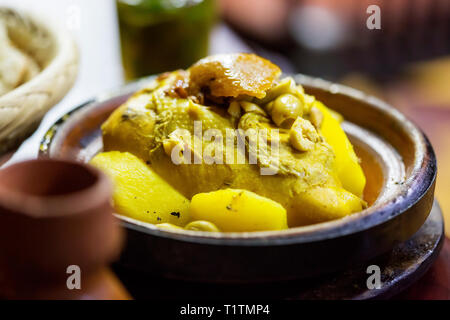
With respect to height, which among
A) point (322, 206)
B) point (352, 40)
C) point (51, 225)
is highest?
point (51, 225)

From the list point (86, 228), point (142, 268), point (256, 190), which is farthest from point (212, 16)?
point (86, 228)

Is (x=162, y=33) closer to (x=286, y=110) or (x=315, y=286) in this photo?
(x=286, y=110)

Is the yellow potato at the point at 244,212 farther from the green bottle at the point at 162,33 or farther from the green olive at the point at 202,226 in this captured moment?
the green bottle at the point at 162,33

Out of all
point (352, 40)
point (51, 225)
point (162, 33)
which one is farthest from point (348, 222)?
point (352, 40)

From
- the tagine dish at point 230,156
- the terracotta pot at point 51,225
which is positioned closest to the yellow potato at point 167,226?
the tagine dish at point 230,156

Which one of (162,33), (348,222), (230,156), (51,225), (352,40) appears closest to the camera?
(51,225)

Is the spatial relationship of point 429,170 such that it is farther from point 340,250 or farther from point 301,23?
point 301,23
